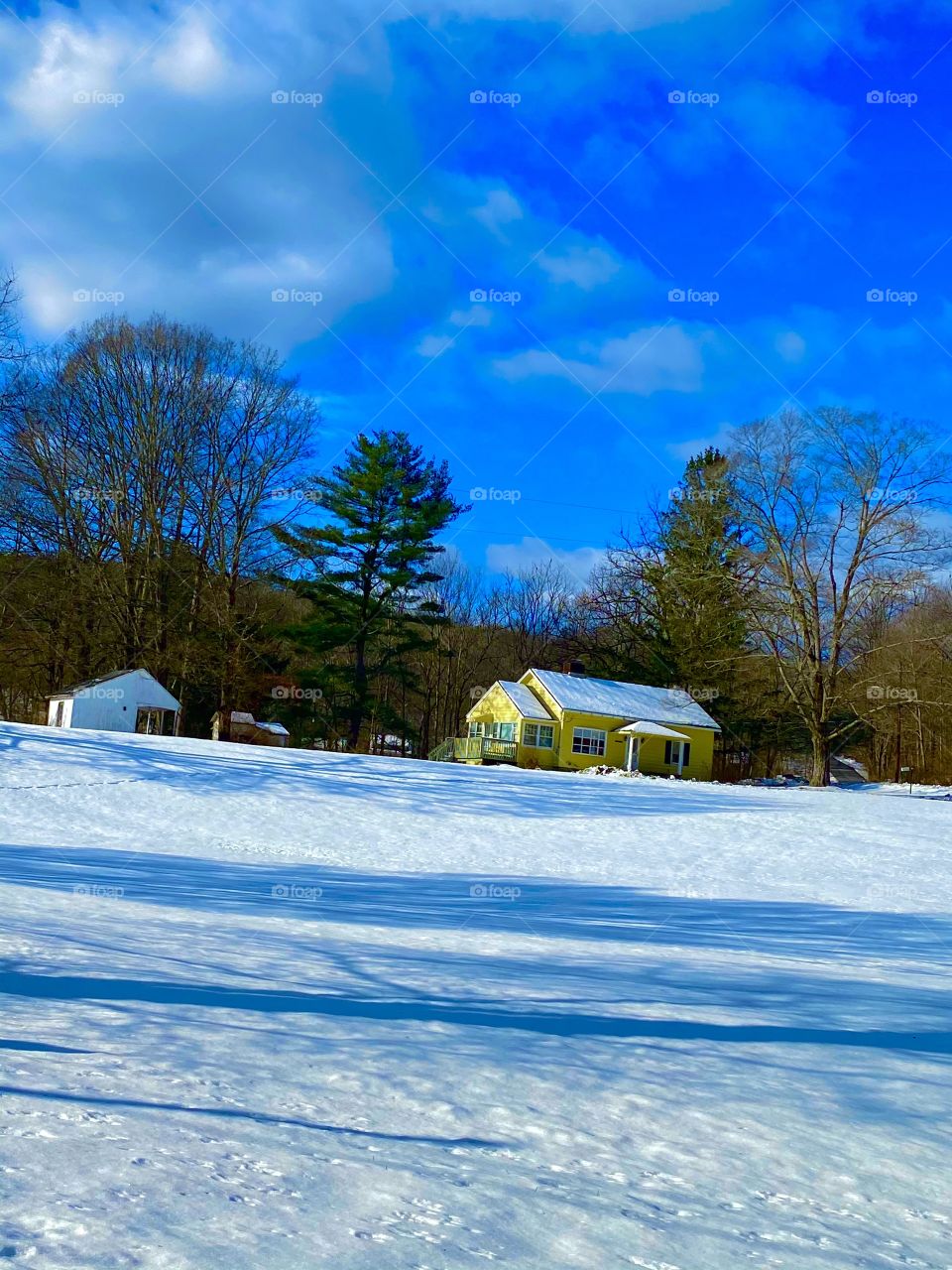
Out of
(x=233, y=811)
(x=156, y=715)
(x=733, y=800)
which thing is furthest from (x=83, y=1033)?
(x=156, y=715)

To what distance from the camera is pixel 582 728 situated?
45812 mm

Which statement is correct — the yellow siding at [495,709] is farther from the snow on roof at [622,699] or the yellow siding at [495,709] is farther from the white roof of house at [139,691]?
the white roof of house at [139,691]

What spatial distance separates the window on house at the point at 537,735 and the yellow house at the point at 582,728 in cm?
4

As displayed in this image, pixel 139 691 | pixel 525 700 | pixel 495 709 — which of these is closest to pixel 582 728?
pixel 525 700

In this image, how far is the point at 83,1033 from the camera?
513 cm

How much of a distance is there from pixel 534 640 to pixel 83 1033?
60.9 meters

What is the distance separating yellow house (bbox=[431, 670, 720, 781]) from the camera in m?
44.7

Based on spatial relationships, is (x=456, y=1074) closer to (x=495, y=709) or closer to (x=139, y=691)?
(x=139, y=691)

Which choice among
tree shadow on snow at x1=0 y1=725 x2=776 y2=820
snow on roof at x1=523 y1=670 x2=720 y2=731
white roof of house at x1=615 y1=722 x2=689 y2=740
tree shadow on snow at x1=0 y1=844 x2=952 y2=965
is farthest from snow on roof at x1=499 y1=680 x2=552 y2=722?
tree shadow on snow at x1=0 y1=844 x2=952 y2=965

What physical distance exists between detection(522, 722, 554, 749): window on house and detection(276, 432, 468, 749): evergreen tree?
6.43m

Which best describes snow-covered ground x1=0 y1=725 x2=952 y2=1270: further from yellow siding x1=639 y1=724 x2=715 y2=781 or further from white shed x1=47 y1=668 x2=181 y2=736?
yellow siding x1=639 y1=724 x2=715 y2=781

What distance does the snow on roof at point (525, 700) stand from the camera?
4469 cm

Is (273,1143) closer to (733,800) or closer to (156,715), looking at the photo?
(733,800)

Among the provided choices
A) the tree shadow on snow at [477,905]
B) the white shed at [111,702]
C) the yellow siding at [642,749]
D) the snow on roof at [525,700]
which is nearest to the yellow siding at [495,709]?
the snow on roof at [525,700]
